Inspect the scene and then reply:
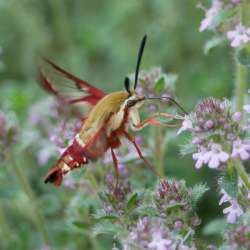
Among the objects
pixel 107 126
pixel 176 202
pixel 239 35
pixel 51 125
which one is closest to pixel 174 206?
pixel 176 202

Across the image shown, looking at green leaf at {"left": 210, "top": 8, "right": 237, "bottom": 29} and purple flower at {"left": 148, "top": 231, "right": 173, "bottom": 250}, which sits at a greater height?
green leaf at {"left": 210, "top": 8, "right": 237, "bottom": 29}

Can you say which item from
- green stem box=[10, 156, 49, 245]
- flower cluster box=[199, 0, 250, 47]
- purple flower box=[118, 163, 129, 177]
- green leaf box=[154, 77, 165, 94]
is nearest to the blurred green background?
green stem box=[10, 156, 49, 245]

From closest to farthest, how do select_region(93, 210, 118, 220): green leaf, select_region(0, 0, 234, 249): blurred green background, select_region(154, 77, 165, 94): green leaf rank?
select_region(93, 210, 118, 220): green leaf, select_region(154, 77, 165, 94): green leaf, select_region(0, 0, 234, 249): blurred green background

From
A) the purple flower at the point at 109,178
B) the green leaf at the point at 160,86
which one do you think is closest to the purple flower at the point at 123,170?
the purple flower at the point at 109,178

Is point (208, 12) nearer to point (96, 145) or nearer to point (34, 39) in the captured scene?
point (96, 145)

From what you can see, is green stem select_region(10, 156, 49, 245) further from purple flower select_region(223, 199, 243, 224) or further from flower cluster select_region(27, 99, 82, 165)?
purple flower select_region(223, 199, 243, 224)

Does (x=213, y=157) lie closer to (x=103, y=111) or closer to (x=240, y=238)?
(x=240, y=238)

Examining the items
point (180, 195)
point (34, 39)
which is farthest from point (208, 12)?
point (34, 39)

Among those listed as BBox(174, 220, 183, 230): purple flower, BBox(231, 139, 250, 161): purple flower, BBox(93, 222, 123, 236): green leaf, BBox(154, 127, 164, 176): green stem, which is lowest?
BBox(174, 220, 183, 230): purple flower
